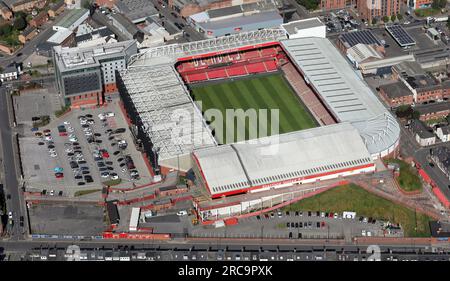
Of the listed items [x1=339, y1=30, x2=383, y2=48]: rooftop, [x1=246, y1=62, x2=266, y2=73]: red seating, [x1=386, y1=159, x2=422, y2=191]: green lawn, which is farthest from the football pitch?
[x1=386, y1=159, x2=422, y2=191]: green lawn

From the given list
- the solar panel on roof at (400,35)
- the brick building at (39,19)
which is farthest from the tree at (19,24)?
the solar panel on roof at (400,35)

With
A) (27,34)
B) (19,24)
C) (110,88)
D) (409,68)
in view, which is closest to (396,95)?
(409,68)

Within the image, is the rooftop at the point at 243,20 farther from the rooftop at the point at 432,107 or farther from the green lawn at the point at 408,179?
the green lawn at the point at 408,179

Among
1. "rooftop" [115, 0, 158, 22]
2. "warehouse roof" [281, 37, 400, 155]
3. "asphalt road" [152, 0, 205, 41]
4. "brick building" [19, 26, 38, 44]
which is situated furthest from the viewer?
"rooftop" [115, 0, 158, 22]

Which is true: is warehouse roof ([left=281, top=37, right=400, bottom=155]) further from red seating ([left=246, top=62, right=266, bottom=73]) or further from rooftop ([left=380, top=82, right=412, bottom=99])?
red seating ([left=246, top=62, right=266, bottom=73])

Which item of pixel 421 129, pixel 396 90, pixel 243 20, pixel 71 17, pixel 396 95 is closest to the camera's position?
pixel 421 129

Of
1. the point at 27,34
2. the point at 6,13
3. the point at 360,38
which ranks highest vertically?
the point at 6,13

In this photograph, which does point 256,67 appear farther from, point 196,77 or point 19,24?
point 19,24
